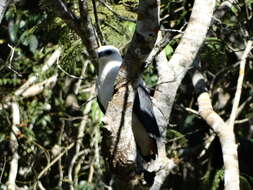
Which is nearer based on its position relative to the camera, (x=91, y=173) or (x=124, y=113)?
(x=124, y=113)

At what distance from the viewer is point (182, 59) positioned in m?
3.81

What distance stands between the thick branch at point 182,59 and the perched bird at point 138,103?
428 millimetres

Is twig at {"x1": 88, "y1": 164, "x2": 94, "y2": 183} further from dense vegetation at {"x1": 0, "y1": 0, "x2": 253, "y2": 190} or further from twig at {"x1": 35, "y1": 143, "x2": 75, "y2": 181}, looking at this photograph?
twig at {"x1": 35, "y1": 143, "x2": 75, "y2": 181}

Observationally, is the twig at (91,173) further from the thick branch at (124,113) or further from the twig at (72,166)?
the thick branch at (124,113)

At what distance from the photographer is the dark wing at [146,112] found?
14.3ft

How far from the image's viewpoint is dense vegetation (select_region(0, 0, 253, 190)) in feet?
18.3

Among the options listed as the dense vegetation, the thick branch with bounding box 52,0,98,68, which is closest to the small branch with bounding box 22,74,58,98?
the dense vegetation

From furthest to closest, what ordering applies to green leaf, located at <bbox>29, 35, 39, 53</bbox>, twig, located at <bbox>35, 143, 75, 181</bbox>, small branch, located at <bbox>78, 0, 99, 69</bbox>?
green leaf, located at <bbox>29, 35, 39, 53</bbox> < twig, located at <bbox>35, 143, 75, 181</bbox> < small branch, located at <bbox>78, 0, 99, 69</bbox>

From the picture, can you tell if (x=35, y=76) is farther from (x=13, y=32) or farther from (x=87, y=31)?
(x=87, y=31)

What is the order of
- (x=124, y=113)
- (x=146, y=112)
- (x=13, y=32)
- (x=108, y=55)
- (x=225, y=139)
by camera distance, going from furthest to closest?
1. (x=13, y=32)
2. (x=108, y=55)
3. (x=146, y=112)
4. (x=225, y=139)
5. (x=124, y=113)

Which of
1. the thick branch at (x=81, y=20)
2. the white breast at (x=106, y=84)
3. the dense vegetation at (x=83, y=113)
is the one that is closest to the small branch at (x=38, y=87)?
the dense vegetation at (x=83, y=113)

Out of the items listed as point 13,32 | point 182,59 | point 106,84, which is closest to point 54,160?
point 13,32

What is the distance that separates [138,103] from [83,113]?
201cm

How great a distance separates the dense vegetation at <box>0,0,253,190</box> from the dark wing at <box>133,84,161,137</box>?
3.10ft
